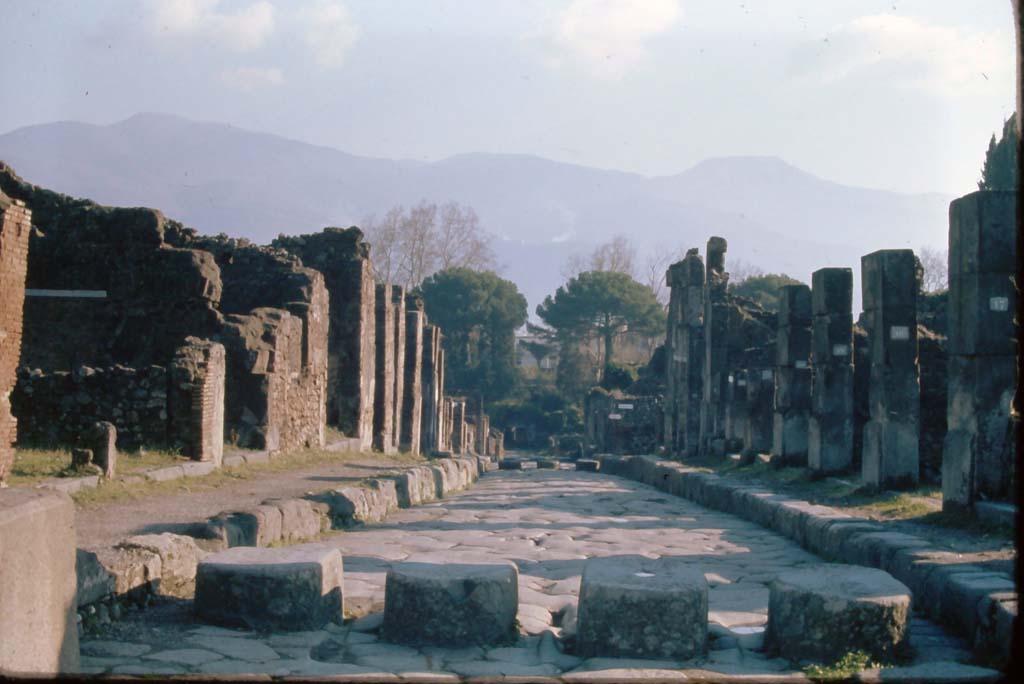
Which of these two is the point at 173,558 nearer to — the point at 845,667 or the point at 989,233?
the point at 845,667

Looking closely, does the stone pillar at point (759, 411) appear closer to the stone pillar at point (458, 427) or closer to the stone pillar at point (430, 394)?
the stone pillar at point (430, 394)

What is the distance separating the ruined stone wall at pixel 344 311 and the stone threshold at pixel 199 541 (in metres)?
11.5

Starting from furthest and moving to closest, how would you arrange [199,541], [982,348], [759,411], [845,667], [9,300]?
[759,411], [9,300], [982,348], [199,541], [845,667]

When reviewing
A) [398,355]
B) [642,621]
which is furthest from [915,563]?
[398,355]

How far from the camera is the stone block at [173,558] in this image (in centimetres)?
595

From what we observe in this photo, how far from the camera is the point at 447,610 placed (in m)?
5.13

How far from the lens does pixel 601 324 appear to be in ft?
224

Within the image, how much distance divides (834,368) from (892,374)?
2281 mm

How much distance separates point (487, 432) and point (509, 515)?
1834 inches

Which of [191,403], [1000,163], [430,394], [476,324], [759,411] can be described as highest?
[1000,163]

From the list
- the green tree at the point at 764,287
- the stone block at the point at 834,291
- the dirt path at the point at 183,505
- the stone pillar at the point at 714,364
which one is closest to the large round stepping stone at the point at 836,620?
the dirt path at the point at 183,505

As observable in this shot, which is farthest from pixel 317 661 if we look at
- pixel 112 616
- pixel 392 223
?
pixel 392 223

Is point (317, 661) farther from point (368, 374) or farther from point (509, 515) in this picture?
point (368, 374)

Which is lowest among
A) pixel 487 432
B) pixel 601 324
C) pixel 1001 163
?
pixel 487 432
